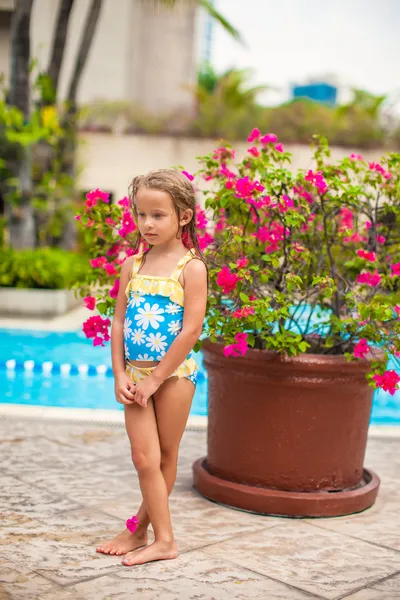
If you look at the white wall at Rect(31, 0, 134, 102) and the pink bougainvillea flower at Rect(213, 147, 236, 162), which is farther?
the white wall at Rect(31, 0, 134, 102)

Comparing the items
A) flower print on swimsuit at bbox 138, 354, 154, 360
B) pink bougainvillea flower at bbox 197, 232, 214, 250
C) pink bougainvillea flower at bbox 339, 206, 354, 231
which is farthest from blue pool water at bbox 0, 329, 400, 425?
flower print on swimsuit at bbox 138, 354, 154, 360

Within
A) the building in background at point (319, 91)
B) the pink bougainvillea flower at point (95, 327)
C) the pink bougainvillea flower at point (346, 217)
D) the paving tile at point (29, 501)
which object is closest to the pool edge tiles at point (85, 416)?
the paving tile at point (29, 501)

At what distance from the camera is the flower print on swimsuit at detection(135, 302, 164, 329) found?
341cm

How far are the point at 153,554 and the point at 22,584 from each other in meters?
0.56

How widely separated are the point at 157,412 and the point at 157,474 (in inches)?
9.8

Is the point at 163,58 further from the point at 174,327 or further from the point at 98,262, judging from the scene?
the point at 174,327

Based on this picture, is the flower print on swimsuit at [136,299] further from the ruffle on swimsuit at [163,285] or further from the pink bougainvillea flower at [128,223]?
the pink bougainvillea flower at [128,223]

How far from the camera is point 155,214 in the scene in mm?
3393

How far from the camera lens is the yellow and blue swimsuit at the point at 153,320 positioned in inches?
134

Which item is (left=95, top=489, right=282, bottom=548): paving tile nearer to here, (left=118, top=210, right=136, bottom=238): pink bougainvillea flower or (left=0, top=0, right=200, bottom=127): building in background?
(left=118, top=210, right=136, bottom=238): pink bougainvillea flower

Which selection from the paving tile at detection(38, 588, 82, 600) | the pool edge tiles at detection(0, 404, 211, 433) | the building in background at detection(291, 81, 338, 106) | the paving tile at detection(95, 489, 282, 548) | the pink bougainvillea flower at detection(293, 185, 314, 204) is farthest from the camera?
the building in background at detection(291, 81, 338, 106)

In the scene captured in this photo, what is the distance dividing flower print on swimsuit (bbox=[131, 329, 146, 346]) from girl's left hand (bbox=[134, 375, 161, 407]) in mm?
153

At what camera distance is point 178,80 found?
25562mm

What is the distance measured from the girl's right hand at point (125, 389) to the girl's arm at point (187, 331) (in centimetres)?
4
